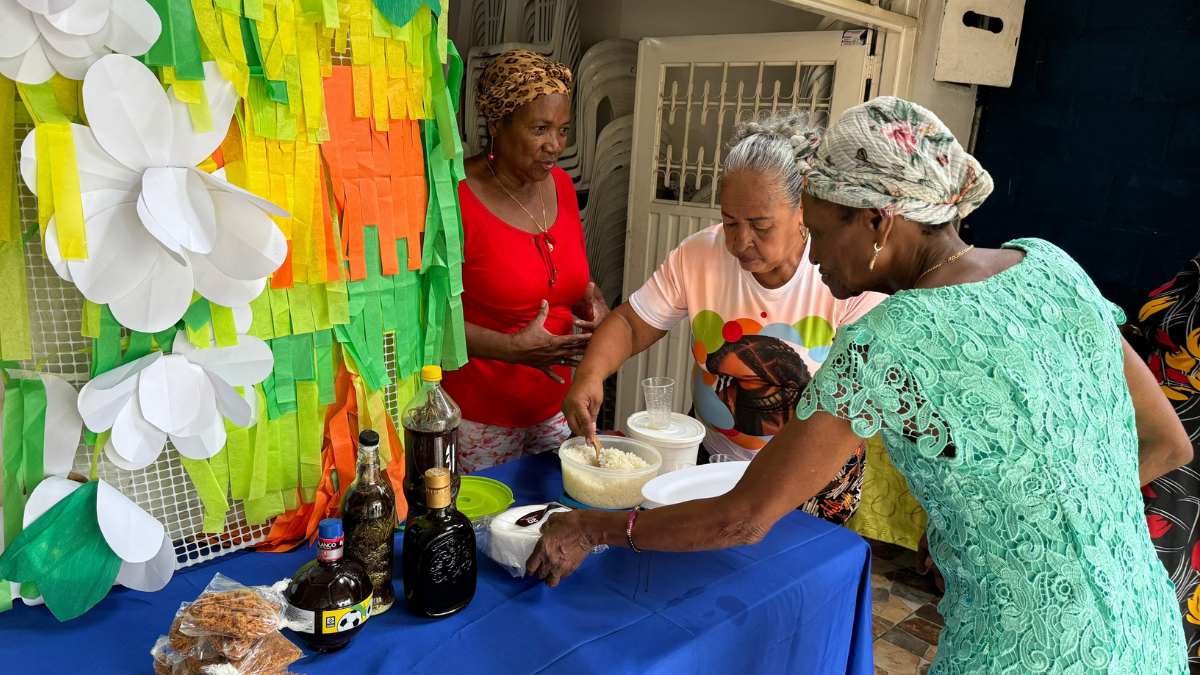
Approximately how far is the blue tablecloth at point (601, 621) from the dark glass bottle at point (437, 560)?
0.03 metres

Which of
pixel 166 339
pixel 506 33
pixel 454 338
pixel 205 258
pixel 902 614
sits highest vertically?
pixel 506 33

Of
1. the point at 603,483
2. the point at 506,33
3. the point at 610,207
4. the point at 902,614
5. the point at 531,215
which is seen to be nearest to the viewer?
the point at 603,483

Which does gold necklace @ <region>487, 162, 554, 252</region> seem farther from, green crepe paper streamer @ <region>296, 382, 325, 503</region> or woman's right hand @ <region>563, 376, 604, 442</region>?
green crepe paper streamer @ <region>296, 382, 325, 503</region>

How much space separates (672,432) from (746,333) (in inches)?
14.3

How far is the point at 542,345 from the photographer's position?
200 cm

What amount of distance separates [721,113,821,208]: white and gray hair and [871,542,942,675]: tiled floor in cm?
174

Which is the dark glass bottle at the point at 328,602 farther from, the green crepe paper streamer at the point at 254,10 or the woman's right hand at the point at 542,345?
the woman's right hand at the point at 542,345

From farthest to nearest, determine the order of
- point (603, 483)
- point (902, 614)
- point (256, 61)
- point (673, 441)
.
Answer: point (902, 614) → point (673, 441) → point (603, 483) → point (256, 61)

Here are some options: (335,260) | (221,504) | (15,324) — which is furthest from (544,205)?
(15,324)

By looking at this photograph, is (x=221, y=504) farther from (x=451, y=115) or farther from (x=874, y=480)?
(x=874, y=480)

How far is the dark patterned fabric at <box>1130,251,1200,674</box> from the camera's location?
2016 millimetres

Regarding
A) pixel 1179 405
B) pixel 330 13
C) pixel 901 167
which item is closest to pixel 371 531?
pixel 330 13

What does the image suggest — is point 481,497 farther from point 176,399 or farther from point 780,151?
point 780,151

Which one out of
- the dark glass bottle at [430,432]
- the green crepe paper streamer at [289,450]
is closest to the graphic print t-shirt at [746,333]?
the dark glass bottle at [430,432]
